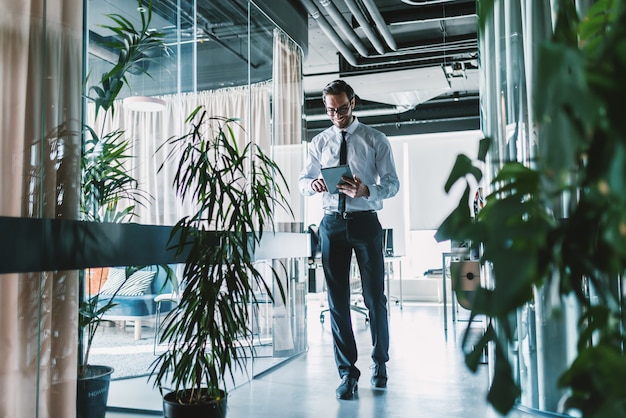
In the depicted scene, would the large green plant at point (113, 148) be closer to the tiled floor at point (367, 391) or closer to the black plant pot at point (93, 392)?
the black plant pot at point (93, 392)

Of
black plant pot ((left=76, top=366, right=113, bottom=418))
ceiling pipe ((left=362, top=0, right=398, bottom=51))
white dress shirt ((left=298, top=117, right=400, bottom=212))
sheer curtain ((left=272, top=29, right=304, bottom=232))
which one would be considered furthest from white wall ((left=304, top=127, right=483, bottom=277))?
black plant pot ((left=76, top=366, right=113, bottom=418))

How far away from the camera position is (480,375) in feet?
11.4

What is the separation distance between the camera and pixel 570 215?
68 centimetres

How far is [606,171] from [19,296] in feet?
6.22

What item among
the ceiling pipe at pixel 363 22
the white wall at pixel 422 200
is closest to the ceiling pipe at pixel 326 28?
the ceiling pipe at pixel 363 22

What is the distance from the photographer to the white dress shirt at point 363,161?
10.3 feet

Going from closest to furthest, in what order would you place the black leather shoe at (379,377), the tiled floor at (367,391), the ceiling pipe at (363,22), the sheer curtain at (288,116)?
the tiled floor at (367,391), the black leather shoe at (379,377), the sheer curtain at (288,116), the ceiling pipe at (363,22)

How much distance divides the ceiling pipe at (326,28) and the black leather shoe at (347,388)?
3074 mm

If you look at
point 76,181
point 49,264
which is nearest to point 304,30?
point 76,181

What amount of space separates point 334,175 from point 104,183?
121cm

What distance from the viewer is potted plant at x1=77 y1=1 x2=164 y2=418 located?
220cm

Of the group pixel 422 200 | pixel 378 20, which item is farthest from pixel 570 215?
pixel 422 200

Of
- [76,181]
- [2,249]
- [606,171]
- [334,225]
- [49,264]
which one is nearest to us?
[606,171]

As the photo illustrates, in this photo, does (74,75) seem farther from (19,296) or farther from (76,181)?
(19,296)
